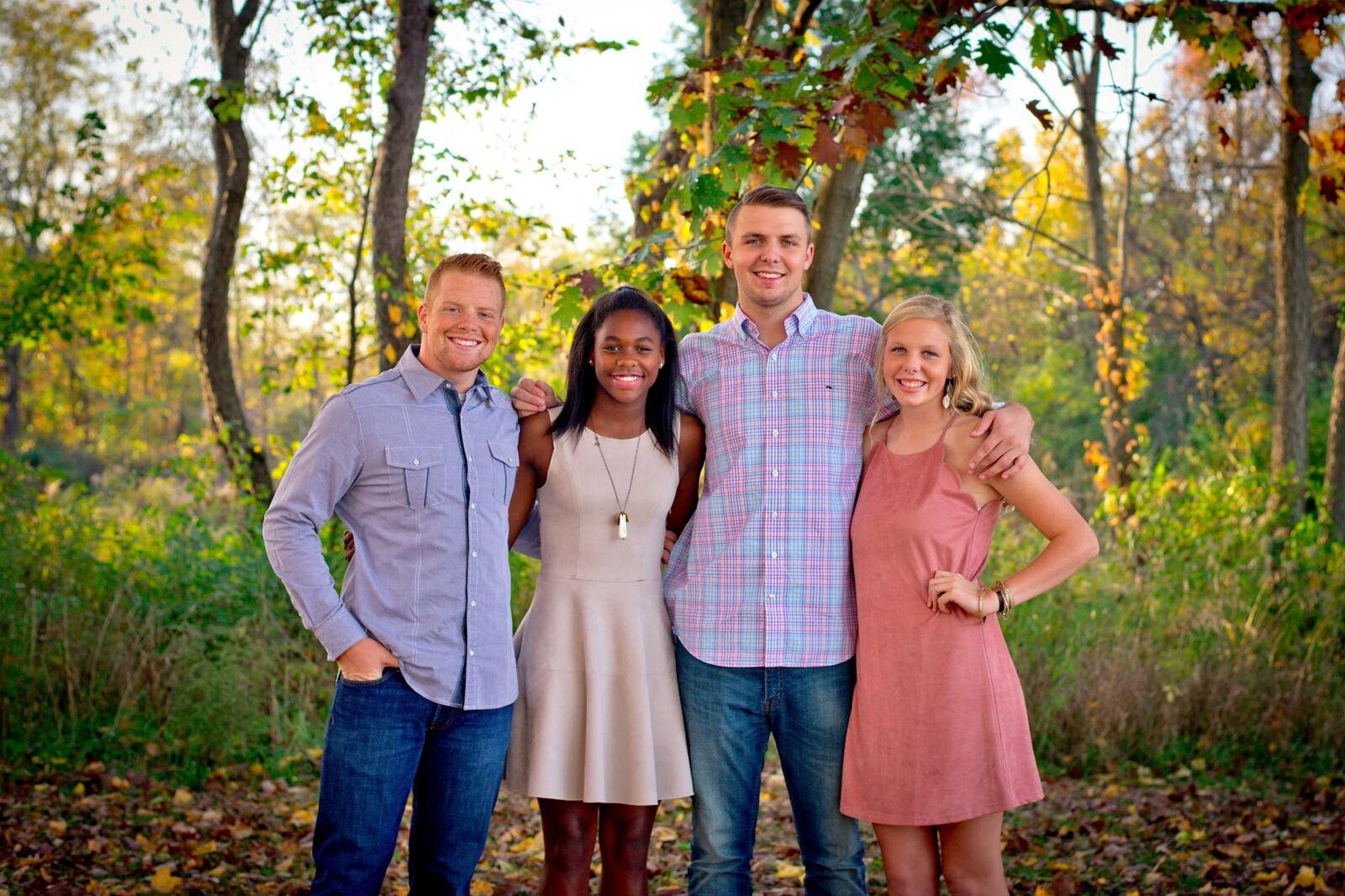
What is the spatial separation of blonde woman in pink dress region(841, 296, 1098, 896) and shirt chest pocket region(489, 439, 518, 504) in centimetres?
91

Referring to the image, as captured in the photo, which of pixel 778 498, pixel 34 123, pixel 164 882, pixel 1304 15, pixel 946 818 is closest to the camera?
pixel 946 818

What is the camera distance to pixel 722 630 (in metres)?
3.09

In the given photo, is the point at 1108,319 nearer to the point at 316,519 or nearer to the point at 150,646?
the point at 150,646

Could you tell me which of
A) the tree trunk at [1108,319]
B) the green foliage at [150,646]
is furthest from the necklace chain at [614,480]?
the tree trunk at [1108,319]

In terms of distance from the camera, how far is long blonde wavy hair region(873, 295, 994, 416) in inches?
120

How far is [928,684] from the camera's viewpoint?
116 inches

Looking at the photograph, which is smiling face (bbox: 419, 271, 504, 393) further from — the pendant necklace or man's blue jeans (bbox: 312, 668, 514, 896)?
man's blue jeans (bbox: 312, 668, 514, 896)

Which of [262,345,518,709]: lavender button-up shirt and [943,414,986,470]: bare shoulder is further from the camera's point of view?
[943,414,986,470]: bare shoulder

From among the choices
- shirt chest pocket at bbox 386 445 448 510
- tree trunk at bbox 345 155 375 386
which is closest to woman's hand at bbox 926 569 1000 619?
shirt chest pocket at bbox 386 445 448 510

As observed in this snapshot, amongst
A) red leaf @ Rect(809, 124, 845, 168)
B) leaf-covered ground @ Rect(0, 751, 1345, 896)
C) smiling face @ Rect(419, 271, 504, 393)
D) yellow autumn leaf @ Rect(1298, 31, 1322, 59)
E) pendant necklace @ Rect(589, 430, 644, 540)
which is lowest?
leaf-covered ground @ Rect(0, 751, 1345, 896)

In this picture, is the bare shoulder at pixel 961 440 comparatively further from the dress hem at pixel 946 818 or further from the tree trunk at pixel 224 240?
the tree trunk at pixel 224 240

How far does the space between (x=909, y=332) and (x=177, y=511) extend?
19.5 ft

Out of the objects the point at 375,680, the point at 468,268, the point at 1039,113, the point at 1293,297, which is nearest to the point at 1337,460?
the point at 1293,297

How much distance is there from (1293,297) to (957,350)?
6.43m
